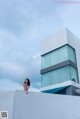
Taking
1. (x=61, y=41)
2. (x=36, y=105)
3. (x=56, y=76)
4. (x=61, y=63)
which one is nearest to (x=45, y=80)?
(x=56, y=76)

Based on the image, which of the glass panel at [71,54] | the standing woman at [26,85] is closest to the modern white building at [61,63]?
the glass panel at [71,54]

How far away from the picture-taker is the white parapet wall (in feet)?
26.7

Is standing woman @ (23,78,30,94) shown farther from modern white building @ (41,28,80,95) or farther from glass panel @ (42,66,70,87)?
glass panel @ (42,66,70,87)

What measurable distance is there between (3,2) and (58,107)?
7.49 m

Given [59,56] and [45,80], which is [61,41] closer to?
[59,56]

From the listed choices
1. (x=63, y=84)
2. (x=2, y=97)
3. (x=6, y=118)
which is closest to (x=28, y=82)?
(x=2, y=97)

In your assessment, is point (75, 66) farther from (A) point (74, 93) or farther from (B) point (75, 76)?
(A) point (74, 93)

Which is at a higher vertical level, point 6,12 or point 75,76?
point 6,12

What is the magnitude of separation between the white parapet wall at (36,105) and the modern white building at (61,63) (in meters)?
7.21

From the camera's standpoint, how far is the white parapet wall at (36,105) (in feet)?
26.7

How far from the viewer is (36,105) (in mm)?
8781

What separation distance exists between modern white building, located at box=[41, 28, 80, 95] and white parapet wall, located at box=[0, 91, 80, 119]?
7209mm

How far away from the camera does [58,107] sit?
9.74 meters

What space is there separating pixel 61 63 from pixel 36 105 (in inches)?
431
